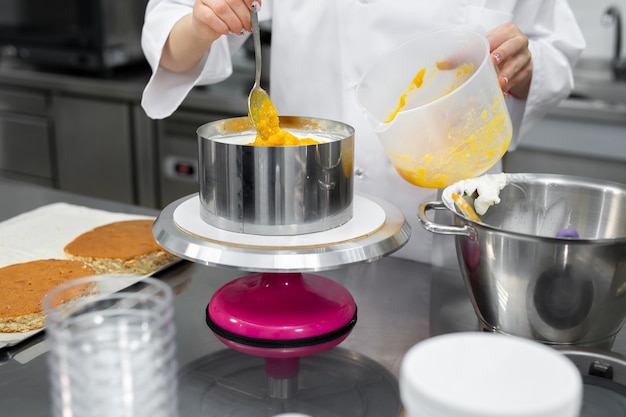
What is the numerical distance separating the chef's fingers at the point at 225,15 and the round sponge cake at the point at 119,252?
345 millimetres

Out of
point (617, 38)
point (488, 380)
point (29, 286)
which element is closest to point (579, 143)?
point (617, 38)

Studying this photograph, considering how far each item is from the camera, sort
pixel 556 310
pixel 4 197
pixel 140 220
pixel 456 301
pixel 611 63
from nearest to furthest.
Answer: pixel 556 310, pixel 456 301, pixel 140 220, pixel 4 197, pixel 611 63

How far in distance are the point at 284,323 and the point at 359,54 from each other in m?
0.62

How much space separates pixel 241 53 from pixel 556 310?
212 cm

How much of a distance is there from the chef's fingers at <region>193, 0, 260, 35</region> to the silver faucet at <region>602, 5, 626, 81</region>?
187 cm

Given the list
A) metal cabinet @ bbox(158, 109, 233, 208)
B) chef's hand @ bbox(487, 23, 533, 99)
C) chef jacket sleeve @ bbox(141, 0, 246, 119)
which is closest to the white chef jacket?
chef jacket sleeve @ bbox(141, 0, 246, 119)

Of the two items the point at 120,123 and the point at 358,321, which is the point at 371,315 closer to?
the point at 358,321

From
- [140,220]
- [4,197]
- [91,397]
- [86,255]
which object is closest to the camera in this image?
[91,397]

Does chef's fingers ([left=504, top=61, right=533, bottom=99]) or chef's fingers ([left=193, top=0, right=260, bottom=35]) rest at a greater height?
chef's fingers ([left=193, top=0, right=260, bottom=35])

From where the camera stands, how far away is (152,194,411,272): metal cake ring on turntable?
2.50 feet

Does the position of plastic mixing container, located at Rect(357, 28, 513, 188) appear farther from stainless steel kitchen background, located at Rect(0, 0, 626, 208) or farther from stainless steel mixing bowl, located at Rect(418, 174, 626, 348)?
stainless steel kitchen background, located at Rect(0, 0, 626, 208)

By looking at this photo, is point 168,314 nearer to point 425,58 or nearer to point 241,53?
point 425,58

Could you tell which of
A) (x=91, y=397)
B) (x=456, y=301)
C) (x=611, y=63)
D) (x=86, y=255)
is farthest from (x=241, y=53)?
(x=91, y=397)

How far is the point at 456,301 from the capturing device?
1.00 m
